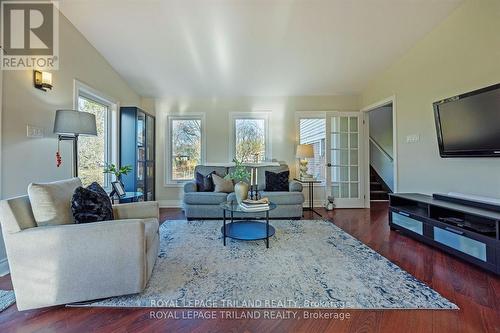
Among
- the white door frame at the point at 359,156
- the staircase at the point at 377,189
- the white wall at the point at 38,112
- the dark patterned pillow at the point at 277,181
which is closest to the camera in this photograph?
the white wall at the point at 38,112

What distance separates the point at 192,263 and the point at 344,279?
1.41 metres

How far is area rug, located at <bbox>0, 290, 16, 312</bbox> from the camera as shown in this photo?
163 cm

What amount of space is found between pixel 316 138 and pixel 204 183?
2.63 metres

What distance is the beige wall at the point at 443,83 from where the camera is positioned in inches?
96.9

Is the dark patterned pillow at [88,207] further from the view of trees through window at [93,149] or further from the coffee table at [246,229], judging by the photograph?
the view of trees through window at [93,149]

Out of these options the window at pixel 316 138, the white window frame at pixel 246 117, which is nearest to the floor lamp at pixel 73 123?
the white window frame at pixel 246 117

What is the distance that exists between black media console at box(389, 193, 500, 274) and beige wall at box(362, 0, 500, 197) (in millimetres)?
312

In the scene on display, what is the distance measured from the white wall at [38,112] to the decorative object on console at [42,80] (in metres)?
0.04

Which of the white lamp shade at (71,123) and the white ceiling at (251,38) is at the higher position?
the white ceiling at (251,38)

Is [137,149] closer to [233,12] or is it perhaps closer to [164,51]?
[164,51]

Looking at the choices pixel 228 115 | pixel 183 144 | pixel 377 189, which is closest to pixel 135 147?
pixel 183 144

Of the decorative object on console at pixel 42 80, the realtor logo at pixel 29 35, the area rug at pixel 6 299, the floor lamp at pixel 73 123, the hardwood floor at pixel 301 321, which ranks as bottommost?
the hardwood floor at pixel 301 321

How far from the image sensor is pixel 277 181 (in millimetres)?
4434

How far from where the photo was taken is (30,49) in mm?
2467
